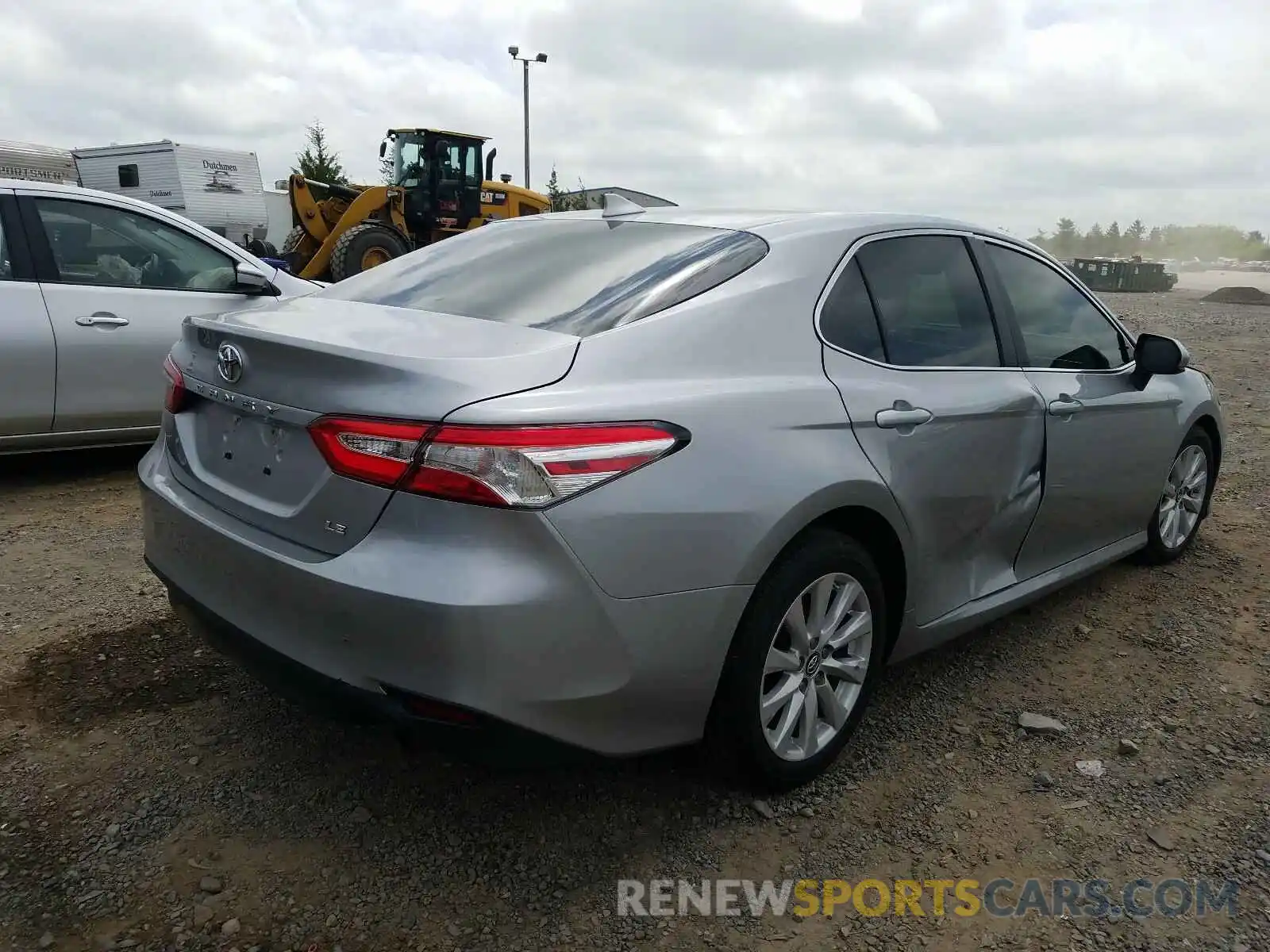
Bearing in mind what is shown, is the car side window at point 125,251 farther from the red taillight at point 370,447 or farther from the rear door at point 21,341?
the red taillight at point 370,447

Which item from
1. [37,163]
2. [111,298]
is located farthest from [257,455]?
[37,163]

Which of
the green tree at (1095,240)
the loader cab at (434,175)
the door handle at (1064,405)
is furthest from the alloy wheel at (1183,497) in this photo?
the green tree at (1095,240)

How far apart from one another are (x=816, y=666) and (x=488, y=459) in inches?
43.5

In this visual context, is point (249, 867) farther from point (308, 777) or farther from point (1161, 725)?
point (1161, 725)

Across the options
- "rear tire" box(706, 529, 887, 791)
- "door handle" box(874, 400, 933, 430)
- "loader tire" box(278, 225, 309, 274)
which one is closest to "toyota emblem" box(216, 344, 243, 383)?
"rear tire" box(706, 529, 887, 791)

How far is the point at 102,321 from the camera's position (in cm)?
509

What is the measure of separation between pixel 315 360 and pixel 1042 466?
2321mm

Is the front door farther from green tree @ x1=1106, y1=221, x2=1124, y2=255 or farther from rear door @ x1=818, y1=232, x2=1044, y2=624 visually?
green tree @ x1=1106, y1=221, x2=1124, y2=255

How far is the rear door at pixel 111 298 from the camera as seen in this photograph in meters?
5.01

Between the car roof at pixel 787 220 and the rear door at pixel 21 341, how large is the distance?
3.14 m

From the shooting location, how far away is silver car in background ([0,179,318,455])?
16.1 feet

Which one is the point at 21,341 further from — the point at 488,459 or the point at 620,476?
the point at 620,476

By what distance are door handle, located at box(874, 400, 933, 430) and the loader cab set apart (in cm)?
1380

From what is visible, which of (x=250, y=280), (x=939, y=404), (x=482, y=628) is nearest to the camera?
(x=482, y=628)
